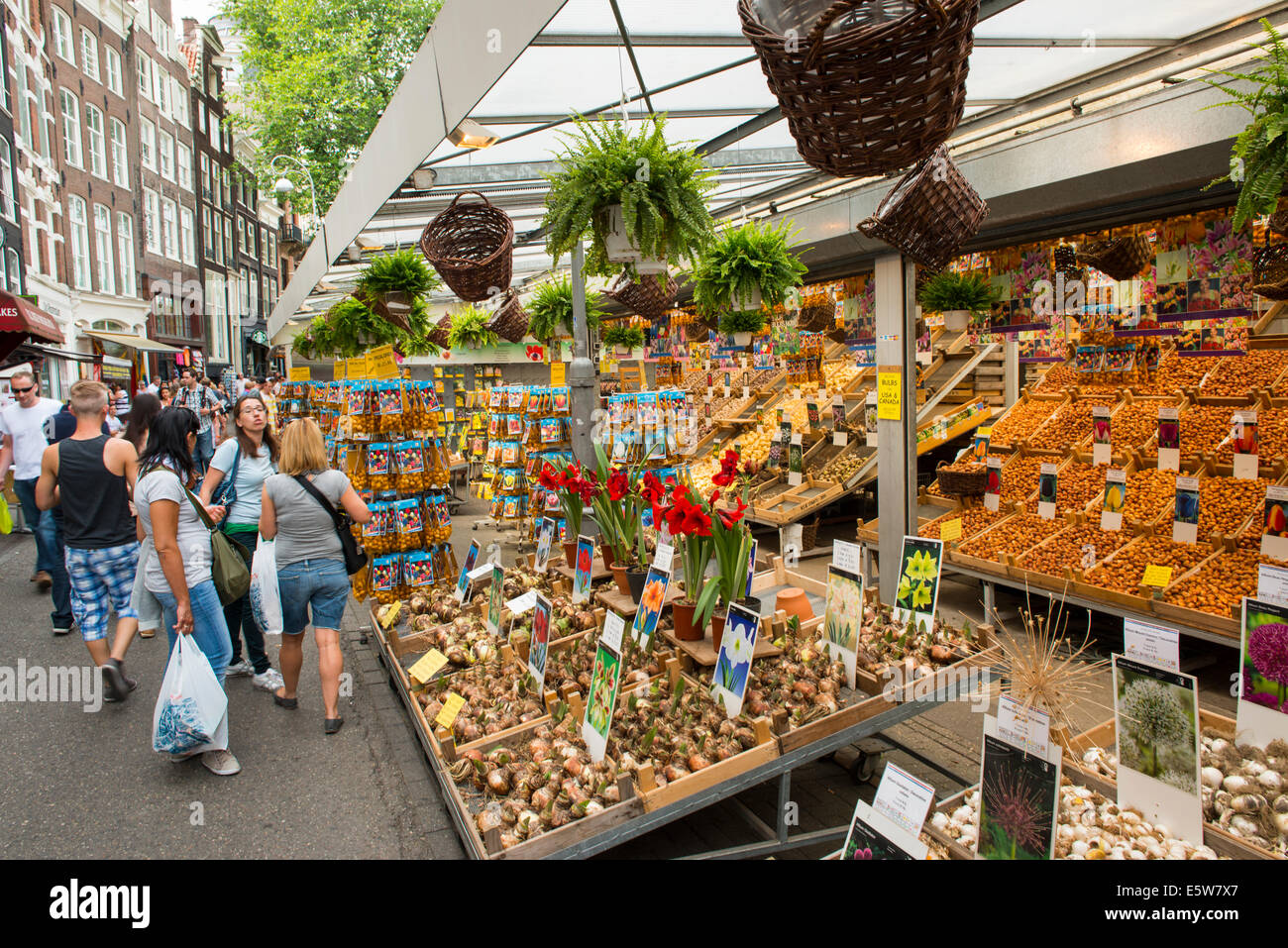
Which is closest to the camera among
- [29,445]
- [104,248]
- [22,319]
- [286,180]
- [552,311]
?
[29,445]

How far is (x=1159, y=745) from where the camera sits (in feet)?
6.84

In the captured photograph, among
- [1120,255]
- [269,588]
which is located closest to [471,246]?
[269,588]

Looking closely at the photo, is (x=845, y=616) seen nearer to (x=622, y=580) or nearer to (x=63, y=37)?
(x=622, y=580)

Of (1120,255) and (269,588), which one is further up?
(1120,255)

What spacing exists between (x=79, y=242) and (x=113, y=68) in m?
5.95

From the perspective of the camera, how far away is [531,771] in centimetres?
258

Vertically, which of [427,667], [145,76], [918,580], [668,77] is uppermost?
[145,76]

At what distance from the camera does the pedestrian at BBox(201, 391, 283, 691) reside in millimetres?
→ 4398

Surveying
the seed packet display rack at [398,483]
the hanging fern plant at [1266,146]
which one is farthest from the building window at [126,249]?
the hanging fern plant at [1266,146]

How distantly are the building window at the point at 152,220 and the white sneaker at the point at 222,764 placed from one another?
25.4 meters

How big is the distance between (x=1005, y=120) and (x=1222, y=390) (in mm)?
2280

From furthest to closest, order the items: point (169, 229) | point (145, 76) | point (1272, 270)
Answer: point (169, 229) < point (145, 76) < point (1272, 270)

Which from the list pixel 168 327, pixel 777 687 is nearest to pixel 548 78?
pixel 777 687

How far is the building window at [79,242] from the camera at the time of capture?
18.8 m
